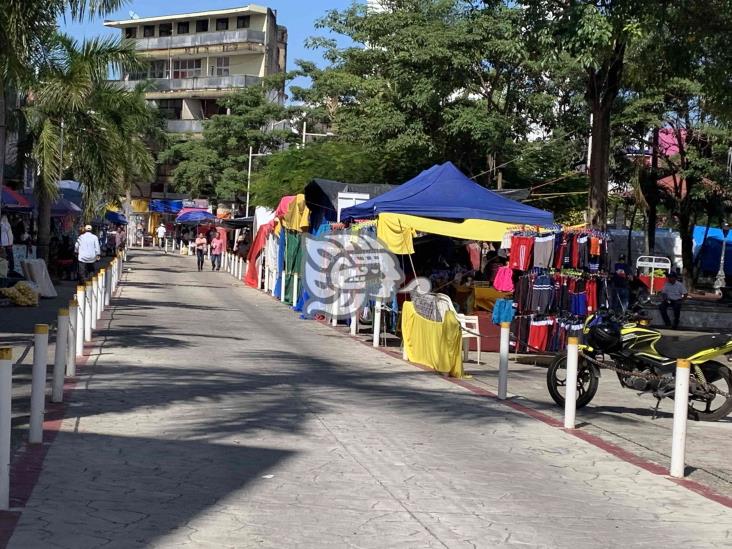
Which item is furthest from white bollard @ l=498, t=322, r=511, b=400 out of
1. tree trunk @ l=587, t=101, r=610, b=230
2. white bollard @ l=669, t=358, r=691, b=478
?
tree trunk @ l=587, t=101, r=610, b=230

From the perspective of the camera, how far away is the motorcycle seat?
41.5 feet

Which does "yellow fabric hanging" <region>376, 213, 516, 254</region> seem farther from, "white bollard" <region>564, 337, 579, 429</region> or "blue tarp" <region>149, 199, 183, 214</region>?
"blue tarp" <region>149, 199, 183, 214</region>

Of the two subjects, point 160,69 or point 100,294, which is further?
point 160,69

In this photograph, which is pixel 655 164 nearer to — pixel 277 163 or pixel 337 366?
pixel 277 163

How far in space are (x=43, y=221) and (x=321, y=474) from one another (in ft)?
83.9

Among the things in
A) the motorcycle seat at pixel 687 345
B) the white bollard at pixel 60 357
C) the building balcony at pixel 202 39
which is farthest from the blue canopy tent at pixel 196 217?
the white bollard at pixel 60 357

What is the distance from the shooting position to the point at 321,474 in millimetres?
8484

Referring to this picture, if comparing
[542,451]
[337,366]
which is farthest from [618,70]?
[542,451]

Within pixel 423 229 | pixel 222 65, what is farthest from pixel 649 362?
pixel 222 65

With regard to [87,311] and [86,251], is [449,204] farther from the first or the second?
[86,251]

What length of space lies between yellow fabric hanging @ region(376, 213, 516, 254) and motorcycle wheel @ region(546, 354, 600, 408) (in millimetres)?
6725

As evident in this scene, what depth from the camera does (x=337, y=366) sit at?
16.6m

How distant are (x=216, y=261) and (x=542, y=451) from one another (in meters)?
42.7

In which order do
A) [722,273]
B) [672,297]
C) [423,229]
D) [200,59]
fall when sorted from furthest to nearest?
[200,59], [722,273], [672,297], [423,229]
